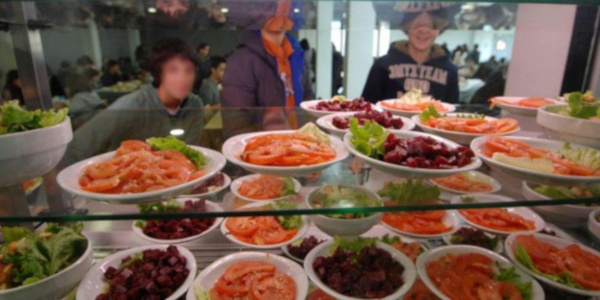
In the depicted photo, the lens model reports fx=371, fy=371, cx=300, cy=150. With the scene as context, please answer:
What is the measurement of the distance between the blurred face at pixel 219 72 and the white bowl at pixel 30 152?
4.21 ft

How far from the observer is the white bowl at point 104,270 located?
1180 millimetres

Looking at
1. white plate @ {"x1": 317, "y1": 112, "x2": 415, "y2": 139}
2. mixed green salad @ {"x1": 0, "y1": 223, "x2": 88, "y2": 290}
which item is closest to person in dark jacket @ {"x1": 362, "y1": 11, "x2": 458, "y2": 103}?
white plate @ {"x1": 317, "y1": 112, "x2": 415, "y2": 139}

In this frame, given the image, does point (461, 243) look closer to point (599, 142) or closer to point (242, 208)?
point (599, 142)

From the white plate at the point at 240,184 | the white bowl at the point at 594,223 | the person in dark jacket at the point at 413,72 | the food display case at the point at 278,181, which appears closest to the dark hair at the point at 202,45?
the food display case at the point at 278,181

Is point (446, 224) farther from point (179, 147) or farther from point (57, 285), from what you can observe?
point (57, 285)

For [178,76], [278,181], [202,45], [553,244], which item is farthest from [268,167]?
[178,76]

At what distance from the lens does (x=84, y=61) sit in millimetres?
2518

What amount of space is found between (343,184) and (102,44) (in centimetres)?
193

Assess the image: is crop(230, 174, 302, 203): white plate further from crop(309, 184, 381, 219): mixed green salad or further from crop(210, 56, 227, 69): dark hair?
crop(210, 56, 227, 69): dark hair

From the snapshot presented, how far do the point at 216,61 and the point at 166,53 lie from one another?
0.29m

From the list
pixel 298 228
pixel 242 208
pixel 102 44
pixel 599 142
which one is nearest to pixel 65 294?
pixel 242 208

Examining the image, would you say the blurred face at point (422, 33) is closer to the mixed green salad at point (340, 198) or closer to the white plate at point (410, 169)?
the white plate at point (410, 169)

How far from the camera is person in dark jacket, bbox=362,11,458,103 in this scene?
2875 millimetres

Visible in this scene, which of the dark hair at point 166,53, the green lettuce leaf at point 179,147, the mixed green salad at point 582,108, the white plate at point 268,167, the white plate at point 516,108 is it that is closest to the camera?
the white plate at point 268,167
